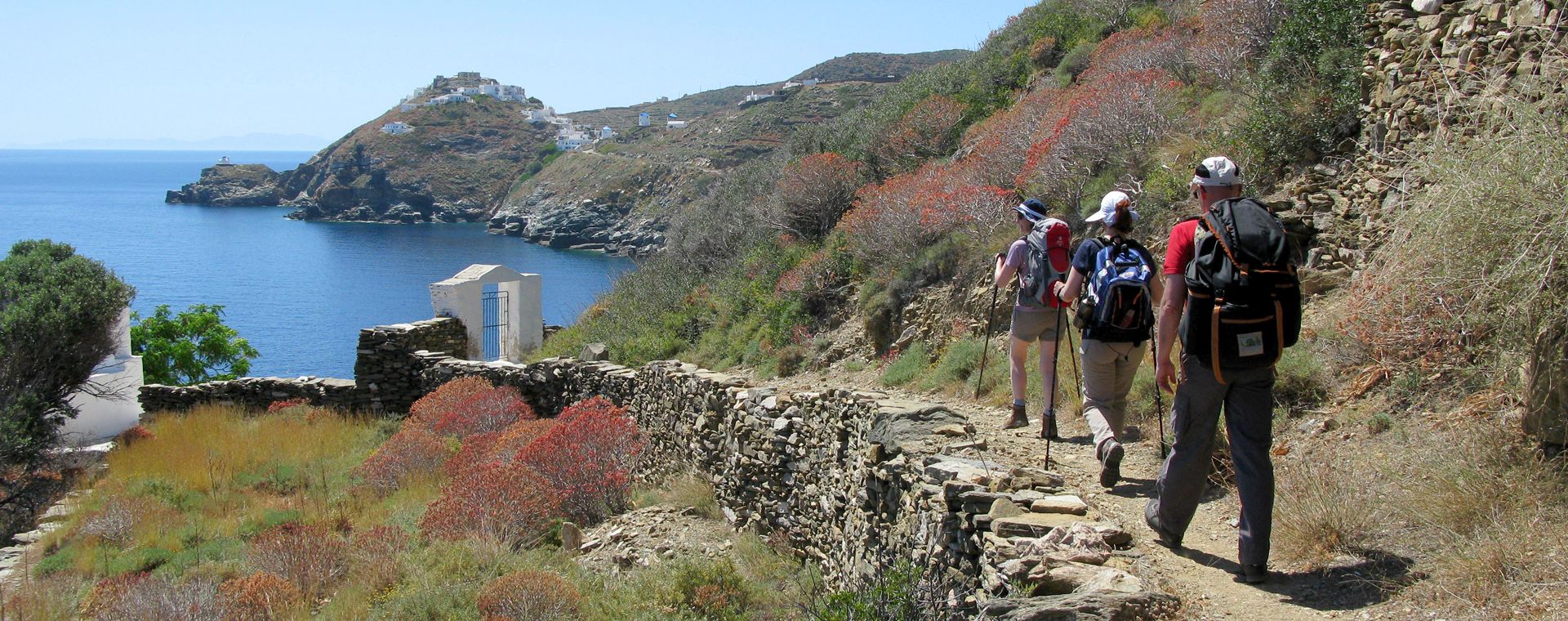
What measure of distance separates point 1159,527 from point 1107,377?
134 cm

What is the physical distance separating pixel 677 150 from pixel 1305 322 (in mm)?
76240

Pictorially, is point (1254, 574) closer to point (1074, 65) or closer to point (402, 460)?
point (402, 460)

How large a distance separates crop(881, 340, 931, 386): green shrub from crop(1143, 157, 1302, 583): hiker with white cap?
20.6 feet

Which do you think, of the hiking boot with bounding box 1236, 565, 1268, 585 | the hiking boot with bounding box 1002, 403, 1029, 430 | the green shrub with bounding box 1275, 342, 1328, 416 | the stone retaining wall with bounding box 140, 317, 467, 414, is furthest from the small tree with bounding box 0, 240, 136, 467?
the hiking boot with bounding box 1236, 565, 1268, 585

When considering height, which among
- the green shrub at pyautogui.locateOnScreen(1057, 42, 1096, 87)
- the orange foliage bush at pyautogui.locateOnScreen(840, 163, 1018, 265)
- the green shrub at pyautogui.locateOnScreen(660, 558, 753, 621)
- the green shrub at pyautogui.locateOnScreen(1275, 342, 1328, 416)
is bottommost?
the green shrub at pyautogui.locateOnScreen(660, 558, 753, 621)

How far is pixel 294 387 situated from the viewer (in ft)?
57.0

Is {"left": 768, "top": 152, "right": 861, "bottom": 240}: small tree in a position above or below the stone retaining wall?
above

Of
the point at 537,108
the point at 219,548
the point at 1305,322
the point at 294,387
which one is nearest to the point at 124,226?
the point at 537,108

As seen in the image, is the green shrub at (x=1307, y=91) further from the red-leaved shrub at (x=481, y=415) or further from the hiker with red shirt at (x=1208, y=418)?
the red-leaved shrub at (x=481, y=415)

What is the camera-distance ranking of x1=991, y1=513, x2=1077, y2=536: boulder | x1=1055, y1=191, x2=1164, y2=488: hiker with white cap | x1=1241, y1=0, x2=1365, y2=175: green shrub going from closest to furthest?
x1=991, y1=513, x2=1077, y2=536: boulder, x1=1055, y1=191, x2=1164, y2=488: hiker with white cap, x1=1241, y1=0, x2=1365, y2=175: green shrub

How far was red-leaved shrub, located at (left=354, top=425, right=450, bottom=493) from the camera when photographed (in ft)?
38.8

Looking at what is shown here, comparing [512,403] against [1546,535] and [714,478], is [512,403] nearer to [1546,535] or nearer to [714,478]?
[714,478]

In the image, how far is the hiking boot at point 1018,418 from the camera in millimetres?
6891

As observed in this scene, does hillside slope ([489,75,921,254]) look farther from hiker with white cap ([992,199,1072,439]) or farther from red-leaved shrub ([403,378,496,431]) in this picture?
hiker with white cap ([992,199,1072,439])
